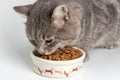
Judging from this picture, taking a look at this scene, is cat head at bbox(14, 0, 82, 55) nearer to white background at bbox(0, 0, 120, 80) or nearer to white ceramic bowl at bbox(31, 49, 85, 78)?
white ceramic bowl at bbox(31, 49, 85, 78)

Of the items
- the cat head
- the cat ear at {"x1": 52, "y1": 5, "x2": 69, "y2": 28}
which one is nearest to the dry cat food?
the cat head

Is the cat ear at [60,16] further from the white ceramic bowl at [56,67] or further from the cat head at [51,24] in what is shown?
the white ceramic bowl at [56,67]

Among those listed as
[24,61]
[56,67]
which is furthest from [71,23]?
[24,61]

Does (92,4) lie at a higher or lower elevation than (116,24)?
higher

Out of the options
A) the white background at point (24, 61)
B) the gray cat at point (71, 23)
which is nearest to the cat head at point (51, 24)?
the gray cat at point (71, 23)

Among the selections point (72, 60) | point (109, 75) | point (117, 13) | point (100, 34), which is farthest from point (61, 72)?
point (117, 13)

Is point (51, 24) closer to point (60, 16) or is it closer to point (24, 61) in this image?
point (60, 16)

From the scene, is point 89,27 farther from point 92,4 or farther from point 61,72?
point 61,72
